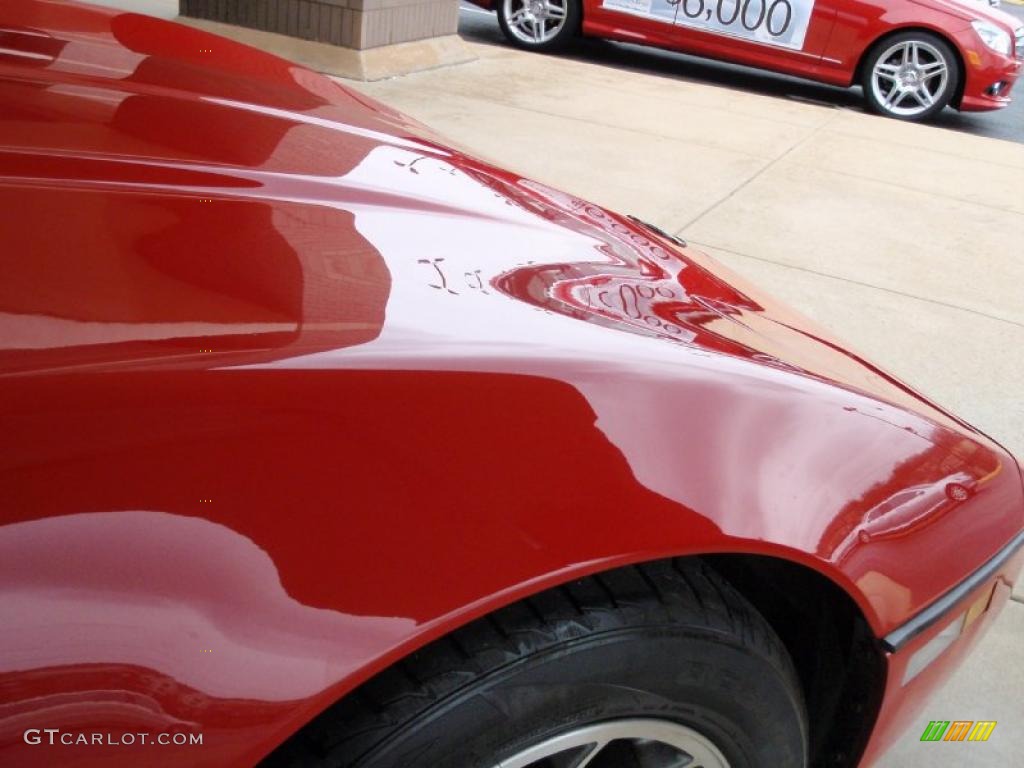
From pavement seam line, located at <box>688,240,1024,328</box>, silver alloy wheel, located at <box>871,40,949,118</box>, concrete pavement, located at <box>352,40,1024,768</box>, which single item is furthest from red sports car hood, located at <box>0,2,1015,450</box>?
silver alloy wheel, located at <box>871,40,949,118</box>

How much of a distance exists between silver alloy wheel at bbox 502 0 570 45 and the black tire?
8276mm

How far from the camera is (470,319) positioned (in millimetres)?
1430

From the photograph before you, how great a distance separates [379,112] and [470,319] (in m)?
1.07

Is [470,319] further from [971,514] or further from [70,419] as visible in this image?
[971,514]

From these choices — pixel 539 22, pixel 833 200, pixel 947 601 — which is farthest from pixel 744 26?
pixel 947 601

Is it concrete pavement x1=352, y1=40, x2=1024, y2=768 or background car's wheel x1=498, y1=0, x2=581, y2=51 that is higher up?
background car's wheel x1=498, y1=0, x2=581, y2=51

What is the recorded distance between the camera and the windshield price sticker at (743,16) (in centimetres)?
872

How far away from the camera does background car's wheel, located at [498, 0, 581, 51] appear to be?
9125 millimetres

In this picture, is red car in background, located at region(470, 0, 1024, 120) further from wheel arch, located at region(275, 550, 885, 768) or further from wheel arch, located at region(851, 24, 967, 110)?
wheel arch, located at region(275, 550, 885, 768)

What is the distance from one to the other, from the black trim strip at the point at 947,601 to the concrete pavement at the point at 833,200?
2.17 feet

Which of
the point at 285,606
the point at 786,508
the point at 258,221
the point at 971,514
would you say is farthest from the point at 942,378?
the point at 285,606

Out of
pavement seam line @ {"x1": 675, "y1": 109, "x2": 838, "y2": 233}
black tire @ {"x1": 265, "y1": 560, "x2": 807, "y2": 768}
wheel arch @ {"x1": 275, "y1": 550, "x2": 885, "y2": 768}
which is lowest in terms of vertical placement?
pavement seam line @ {"x1": 675, "y1": 109, "x2": 838, "y2": 233}

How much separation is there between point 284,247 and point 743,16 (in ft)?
26.5

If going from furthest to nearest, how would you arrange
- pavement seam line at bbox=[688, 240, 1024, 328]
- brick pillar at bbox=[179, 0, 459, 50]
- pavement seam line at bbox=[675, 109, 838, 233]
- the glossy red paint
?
brick pillar at bbox=[179, 0, 459, 50], pavement seam line at bbox=[675, 109, 838, 233], pavement seam line at bbox=[688, 240, 1024, 328], the glossy red paint
